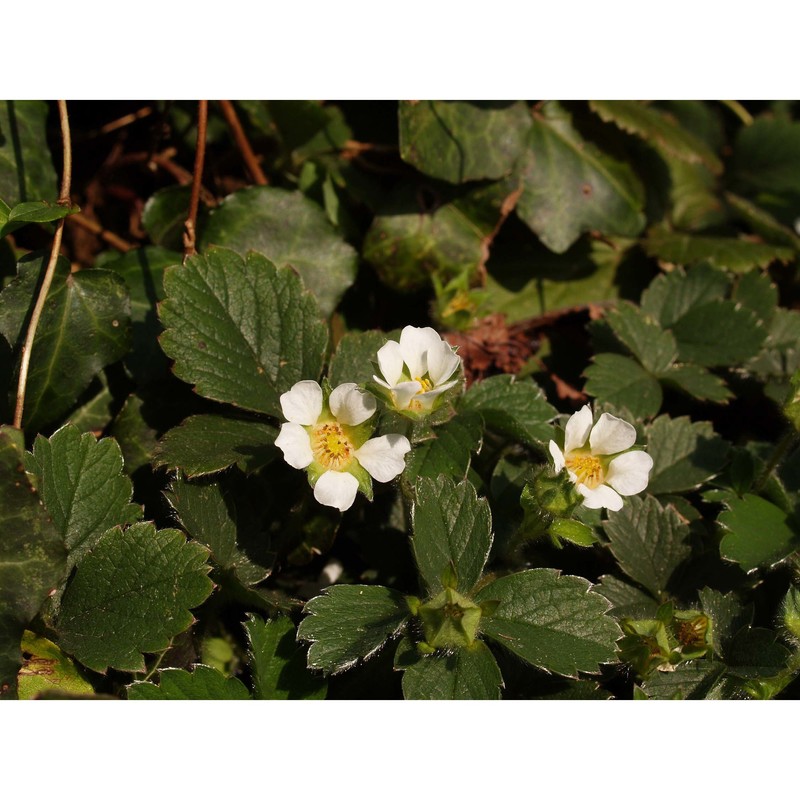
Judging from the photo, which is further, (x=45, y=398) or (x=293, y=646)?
(x=45, y=398)

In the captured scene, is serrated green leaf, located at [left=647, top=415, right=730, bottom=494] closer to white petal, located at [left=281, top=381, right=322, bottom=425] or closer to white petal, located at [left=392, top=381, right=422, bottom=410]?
white petal, located at [left=392, top=381, right=422, bottom=410]

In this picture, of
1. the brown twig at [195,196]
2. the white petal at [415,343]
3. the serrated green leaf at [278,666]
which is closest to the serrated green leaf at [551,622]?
the serrated green leaf at [278,666]

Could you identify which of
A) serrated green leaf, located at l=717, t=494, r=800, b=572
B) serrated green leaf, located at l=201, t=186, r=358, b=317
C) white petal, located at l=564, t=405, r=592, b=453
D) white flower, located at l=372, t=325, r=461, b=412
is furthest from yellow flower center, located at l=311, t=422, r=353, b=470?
serrated green leaf, located at l=717, t=494, r=800, b=572

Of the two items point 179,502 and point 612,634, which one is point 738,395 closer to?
point 612,634

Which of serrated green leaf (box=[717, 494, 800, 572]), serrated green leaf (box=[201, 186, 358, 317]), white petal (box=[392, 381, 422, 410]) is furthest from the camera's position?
serrated green leaf (box=[201, 186, 358, 317])

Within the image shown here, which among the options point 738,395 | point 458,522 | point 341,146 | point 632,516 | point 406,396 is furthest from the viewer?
point 341,146

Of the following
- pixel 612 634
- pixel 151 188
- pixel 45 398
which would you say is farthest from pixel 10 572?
pixel 151 188

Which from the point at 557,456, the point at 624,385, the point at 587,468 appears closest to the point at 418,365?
the point at 557,456
